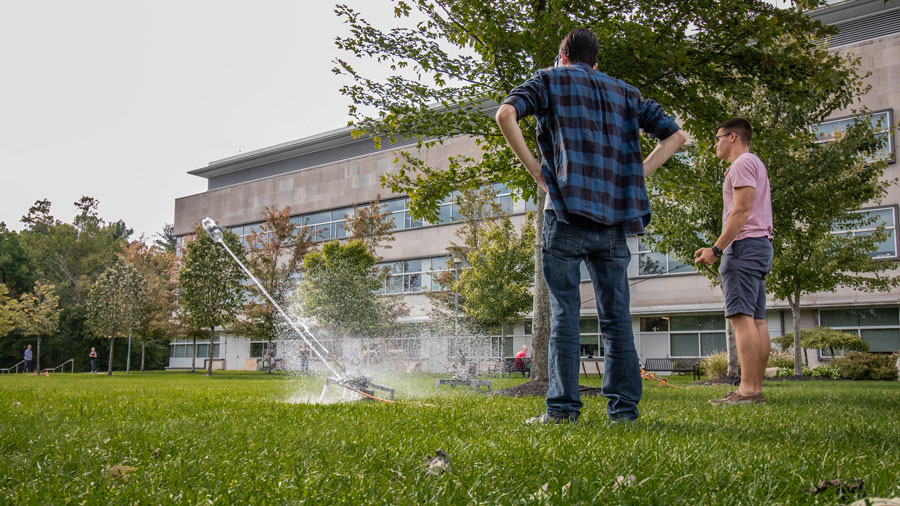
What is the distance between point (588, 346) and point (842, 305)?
41.7 ft

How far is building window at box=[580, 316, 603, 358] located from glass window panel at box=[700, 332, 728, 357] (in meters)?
5.29

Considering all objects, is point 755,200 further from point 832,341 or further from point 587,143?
point 832,341

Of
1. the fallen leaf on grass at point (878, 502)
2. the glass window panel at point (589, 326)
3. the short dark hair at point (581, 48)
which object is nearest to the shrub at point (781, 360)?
the glass window panel at point (589, 326)

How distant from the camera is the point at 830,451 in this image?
2.62m

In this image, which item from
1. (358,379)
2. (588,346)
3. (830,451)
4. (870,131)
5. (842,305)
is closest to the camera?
(830,451)

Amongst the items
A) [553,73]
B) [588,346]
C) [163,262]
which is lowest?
[588,346]

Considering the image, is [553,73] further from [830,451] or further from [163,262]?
[163,262]

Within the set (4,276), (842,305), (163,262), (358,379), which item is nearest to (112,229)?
(4,276)

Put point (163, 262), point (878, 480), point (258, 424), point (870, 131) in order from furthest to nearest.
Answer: point (163, 262) < point (870, 131) < point (258, 424) < point (878, 480)

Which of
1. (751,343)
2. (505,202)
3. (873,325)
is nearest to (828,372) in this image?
(873,325)

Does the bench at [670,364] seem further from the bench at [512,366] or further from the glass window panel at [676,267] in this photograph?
the bench at [512,366]

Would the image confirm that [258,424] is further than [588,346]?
No

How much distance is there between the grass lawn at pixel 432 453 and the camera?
72.9 inches

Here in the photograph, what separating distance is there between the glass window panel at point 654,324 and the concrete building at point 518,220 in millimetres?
52
